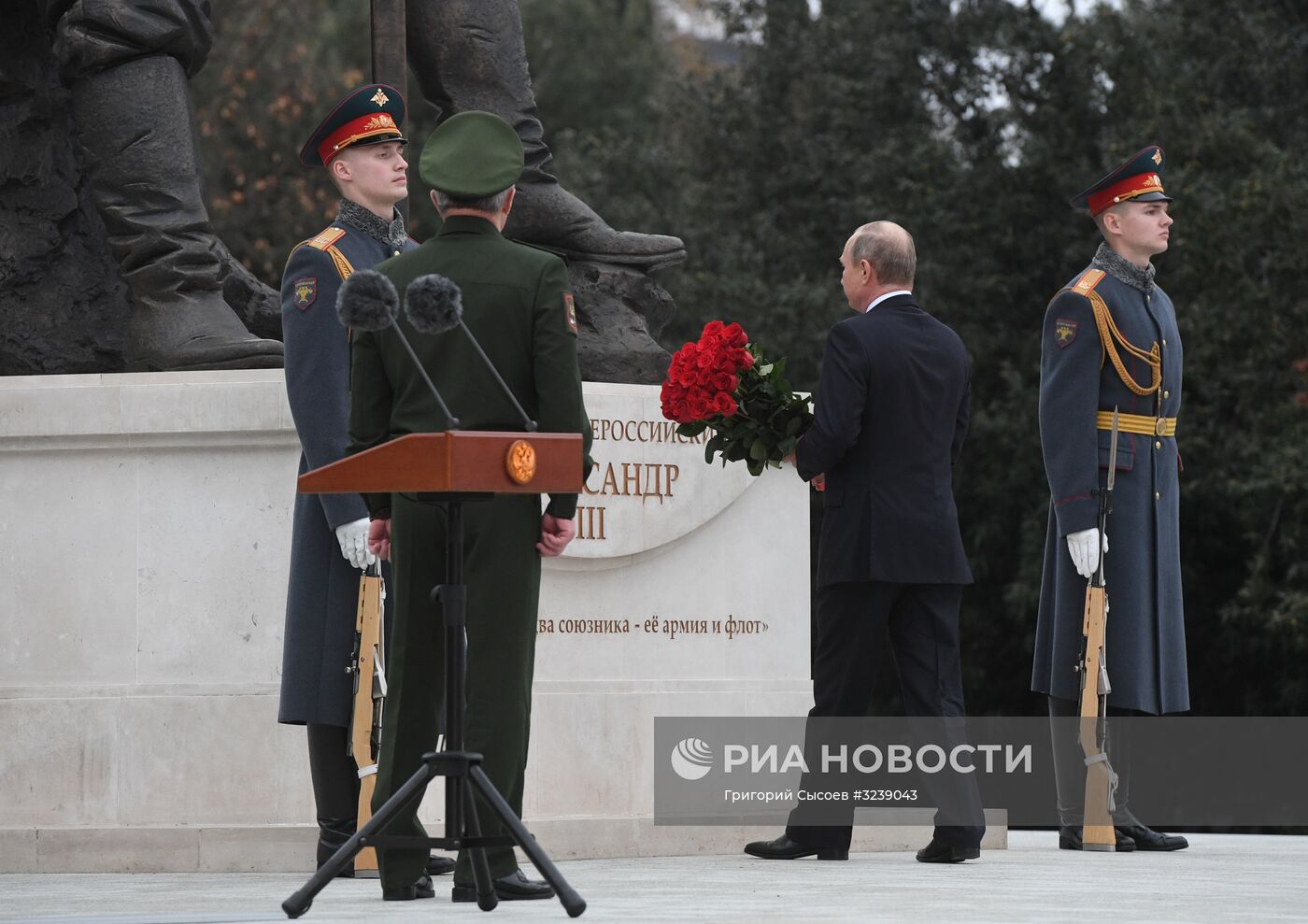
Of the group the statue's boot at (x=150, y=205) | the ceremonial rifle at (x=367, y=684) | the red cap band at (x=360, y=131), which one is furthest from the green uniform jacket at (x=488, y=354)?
the statue's boot at (x=150, y=205)

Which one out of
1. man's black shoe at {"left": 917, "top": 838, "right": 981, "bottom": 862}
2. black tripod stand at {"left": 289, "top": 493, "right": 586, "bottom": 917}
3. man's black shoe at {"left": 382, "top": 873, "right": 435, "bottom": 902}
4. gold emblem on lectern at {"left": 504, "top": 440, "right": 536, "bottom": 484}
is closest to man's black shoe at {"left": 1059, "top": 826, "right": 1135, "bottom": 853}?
man's black shoe at {"left": 917, "top": 838, "right": 981, "bottom": 862}

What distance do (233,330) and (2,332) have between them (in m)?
0.99

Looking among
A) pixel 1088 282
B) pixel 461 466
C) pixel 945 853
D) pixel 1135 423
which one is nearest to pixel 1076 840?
pixel 945 853

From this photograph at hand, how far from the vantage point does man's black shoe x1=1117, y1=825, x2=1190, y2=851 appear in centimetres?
765

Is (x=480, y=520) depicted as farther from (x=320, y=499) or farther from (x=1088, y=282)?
(x=1088, y=282)

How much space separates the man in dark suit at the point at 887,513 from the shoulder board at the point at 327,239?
145 cm

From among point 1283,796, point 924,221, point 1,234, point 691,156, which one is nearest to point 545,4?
point 691,156

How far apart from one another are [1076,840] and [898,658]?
3.66ft

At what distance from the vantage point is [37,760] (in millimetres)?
7383

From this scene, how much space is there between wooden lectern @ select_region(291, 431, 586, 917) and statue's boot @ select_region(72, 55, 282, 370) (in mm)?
2878

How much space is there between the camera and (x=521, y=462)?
5.08 metres

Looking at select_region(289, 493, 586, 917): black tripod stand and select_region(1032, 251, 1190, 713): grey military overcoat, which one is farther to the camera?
select_region(1032, 251, 1190, 713): grey military overcoat

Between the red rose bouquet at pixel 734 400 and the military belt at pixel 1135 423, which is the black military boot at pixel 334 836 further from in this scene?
the military belt at pixel 1135 423

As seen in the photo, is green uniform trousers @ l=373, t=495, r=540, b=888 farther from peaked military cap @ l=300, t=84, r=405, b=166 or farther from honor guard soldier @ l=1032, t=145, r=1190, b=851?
honor guard soldier @ l=1032, t=145, r=1190, b=851
